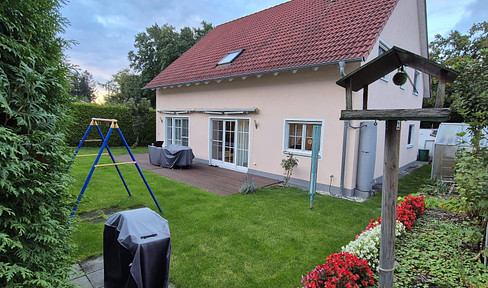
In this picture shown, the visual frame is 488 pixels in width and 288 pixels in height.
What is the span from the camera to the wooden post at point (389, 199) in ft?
6.87

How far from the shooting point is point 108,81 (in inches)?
1711

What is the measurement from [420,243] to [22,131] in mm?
4549

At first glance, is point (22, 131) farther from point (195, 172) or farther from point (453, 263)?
point (195, 172)

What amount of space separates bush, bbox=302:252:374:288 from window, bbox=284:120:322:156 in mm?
5120

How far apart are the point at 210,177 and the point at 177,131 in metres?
4.97

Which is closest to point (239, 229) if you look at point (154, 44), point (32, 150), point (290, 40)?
point (32, 150)

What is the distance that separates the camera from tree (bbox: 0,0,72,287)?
62.9 inches

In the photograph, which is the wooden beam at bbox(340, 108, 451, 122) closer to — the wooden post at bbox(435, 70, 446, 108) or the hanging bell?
the wooden post at bbox(435, 70, 446, 108)

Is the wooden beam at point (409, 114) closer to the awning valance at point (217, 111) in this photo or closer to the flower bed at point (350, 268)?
the flower bed at point (350, 268)

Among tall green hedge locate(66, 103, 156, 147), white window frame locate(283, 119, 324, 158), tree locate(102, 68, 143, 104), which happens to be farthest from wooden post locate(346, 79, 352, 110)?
tree locate(102, 68, 143, 104)

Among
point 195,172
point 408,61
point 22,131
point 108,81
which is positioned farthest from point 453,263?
point 108,81

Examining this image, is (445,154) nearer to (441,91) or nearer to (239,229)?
(239,229)

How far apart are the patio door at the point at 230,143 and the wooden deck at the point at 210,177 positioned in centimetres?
40

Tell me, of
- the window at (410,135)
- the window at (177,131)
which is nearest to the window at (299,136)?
the window at (177,131)
